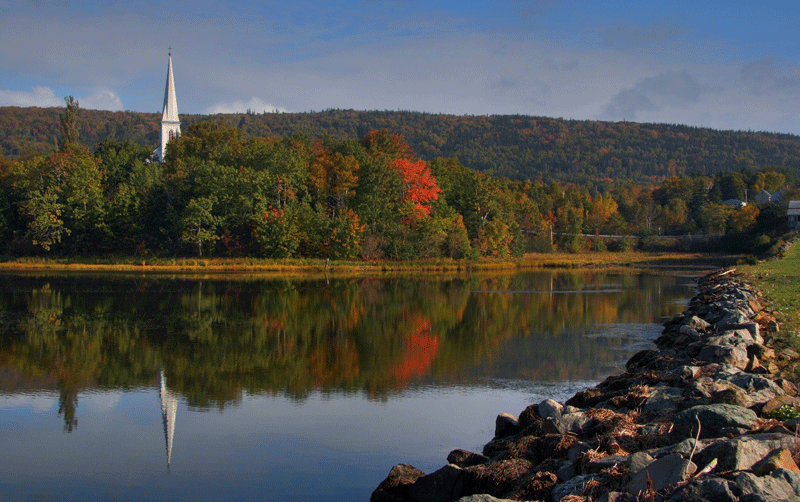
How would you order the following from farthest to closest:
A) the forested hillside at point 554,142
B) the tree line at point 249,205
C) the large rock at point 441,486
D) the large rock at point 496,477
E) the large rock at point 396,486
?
the forested hillside at point 554,142
the tree line at point 249,205
the large rock at point 396,486
the large rock at point 441,486
the large rock at point 496,477

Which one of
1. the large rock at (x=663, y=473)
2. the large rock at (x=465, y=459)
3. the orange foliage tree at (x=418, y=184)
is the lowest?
the large rock at (x=465, y=459)

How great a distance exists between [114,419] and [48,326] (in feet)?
35.9

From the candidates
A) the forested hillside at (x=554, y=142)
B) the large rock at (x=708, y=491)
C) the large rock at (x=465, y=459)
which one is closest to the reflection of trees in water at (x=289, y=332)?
the large rock at (x=465, y=459)

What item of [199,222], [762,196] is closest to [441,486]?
[199,222]

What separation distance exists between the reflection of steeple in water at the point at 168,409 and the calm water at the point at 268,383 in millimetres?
42

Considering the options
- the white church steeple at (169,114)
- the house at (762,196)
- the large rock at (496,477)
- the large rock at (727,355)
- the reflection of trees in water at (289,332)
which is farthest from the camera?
the house at (762,196)

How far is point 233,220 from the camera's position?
5006cm

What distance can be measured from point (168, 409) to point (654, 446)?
329 inches

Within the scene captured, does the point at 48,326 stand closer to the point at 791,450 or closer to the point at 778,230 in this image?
the point at 791,450

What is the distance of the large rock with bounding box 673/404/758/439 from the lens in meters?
6.62

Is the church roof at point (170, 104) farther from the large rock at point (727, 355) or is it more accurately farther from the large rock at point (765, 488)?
the large rock at point (765, 488)

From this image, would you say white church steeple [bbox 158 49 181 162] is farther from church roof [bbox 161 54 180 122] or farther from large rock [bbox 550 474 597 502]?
large rock [bbox 550 474 597 502]

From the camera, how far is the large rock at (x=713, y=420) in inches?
261

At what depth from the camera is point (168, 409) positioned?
38.4 ft
